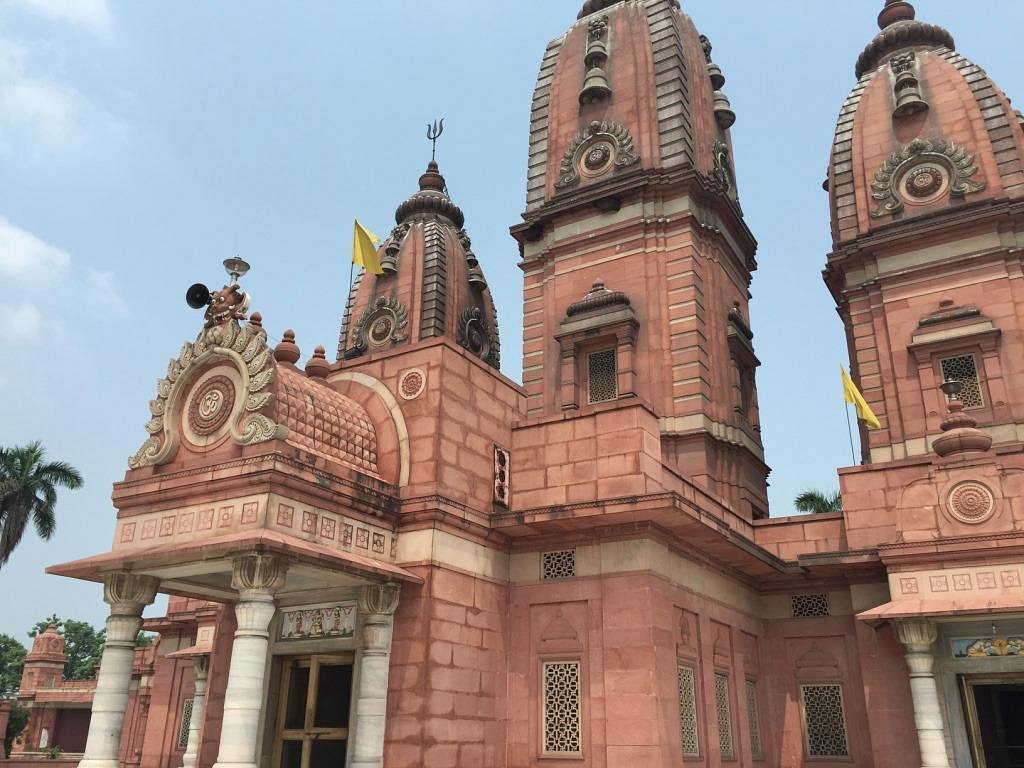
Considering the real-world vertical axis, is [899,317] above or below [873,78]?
below

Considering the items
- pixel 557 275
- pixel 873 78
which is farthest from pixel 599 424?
pixel 873 78

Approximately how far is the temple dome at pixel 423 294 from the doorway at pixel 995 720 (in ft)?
65.8

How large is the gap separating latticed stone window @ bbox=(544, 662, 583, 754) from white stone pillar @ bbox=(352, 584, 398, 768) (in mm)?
2884

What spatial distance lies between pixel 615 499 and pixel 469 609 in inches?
113

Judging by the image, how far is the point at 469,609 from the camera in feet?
44.6

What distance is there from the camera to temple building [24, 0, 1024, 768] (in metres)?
12.3

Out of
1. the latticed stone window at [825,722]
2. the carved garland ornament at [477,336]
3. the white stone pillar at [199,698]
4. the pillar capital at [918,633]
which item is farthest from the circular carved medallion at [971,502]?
the carved garland ornament at [477,336]

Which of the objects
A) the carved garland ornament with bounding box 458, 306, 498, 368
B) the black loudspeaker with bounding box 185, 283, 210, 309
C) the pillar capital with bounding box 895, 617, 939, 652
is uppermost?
the carved garland ornament with bounding box 458, 306, 498, 368

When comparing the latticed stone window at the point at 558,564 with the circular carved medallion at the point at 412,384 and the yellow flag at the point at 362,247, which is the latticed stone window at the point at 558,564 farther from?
the yellow flag at the point at 362,247

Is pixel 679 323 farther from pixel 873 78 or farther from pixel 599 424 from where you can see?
pixel 873 78

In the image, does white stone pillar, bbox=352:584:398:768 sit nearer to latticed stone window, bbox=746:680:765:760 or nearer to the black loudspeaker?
the black loudspeaker

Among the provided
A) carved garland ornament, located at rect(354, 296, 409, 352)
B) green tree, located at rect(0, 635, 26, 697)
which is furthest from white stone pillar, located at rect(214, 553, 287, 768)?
green tree, located at rect(0, 635, 26, 697)

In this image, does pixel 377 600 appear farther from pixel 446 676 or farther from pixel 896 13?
pixel 896 13

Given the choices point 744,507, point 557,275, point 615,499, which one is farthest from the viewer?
point 557,275
